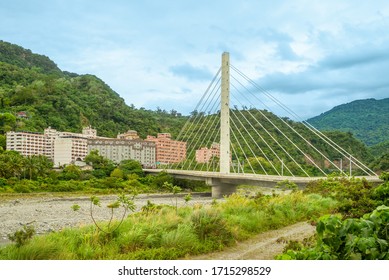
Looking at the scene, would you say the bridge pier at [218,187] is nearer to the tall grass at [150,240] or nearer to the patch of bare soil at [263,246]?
the patch of bare soil at [263,246]

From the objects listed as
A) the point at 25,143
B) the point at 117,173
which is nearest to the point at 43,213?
the point at 117,173

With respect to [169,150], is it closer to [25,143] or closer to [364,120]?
[25,143]

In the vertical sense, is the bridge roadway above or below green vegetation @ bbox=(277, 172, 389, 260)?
below

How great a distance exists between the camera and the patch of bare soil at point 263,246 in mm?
4562

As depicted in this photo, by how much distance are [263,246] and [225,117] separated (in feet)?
61.0

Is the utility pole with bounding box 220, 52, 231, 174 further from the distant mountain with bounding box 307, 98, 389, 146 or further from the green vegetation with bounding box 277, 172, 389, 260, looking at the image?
the green vegetation with bounding box 277, 172, 389, 260

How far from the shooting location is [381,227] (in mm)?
1832

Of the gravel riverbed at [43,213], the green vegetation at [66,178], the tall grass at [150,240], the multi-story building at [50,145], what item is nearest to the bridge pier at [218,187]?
the green vegetation at [66,178]

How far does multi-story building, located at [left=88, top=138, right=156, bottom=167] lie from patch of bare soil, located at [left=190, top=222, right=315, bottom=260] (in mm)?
29279

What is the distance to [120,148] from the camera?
1407 inches

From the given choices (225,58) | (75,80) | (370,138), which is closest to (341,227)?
(225,58)

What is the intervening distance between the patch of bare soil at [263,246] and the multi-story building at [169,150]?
29900mm

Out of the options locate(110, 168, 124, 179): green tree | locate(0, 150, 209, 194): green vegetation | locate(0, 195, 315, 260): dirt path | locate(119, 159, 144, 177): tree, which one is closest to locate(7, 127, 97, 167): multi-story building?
locate(0, 150, 209, 194): green vegetation

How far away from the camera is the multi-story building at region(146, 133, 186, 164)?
36916 millimetres
